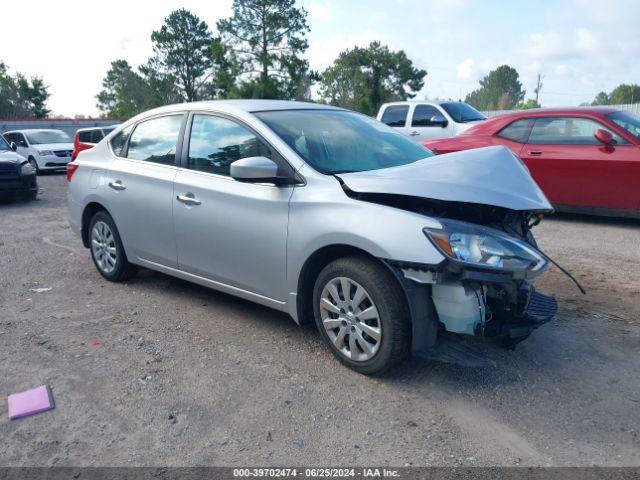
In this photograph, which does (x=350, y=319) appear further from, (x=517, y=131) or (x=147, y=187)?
(x=517, y=131)

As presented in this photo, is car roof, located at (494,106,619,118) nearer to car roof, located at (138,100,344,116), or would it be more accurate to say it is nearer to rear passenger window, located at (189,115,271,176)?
car roof, located at (138,100,344,116)

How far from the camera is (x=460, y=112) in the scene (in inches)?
548

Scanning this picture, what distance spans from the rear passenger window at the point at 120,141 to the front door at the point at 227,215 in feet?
3.71

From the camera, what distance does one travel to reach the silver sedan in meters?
3.41

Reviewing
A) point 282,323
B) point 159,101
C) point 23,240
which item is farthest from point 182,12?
point 282,323

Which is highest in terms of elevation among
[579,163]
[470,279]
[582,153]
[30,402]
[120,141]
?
[120,141]

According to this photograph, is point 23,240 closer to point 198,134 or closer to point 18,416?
point 198,134

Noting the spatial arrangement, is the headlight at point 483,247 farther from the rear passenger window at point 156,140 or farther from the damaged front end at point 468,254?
the rear passenger window at point 156,140

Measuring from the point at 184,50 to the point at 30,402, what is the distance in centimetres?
6242

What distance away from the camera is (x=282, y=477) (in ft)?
9.11

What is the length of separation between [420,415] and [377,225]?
1108 millimetres

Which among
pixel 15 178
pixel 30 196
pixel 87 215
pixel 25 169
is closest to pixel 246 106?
pixel 87 215

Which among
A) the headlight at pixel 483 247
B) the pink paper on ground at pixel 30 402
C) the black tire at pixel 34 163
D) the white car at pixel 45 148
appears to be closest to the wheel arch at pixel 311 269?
the headlight at pixel 483 247

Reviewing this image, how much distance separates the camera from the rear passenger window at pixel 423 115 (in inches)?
540
